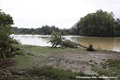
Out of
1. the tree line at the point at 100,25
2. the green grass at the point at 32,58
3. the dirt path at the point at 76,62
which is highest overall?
the tree line at the point at 100,25

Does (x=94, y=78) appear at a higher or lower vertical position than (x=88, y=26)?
lower

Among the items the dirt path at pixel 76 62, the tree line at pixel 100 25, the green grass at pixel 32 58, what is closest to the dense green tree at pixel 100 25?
the tree line at pixel 100 25

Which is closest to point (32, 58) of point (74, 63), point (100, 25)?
point (74, 63)

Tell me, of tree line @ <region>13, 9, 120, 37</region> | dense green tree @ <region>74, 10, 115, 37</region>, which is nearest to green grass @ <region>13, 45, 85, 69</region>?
tree line @ <region>13, 9, 120, 37</region>

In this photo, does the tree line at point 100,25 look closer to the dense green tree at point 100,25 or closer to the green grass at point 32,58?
the dense green tree at point 100,25

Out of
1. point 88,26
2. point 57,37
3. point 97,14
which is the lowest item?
point 57,37

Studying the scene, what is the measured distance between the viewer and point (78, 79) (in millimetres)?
3600

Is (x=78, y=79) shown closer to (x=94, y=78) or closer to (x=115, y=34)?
(x=94, y=78)

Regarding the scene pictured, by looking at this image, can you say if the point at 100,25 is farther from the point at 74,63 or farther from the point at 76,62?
the point at 74,63

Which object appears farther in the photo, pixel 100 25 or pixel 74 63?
pixel 100 25

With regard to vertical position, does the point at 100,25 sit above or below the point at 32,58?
above

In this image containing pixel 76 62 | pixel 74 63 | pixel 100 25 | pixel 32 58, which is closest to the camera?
pixel 74 63

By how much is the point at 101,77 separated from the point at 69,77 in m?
1.00

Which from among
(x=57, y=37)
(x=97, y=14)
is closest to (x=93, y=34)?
(x=97, y=14)
